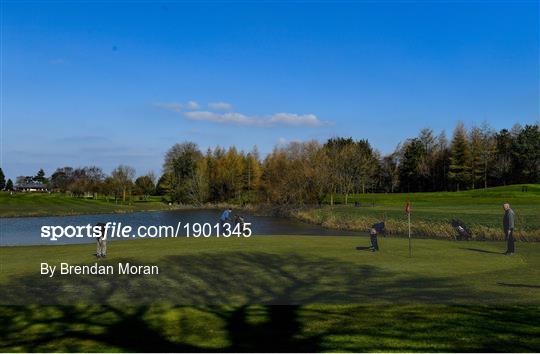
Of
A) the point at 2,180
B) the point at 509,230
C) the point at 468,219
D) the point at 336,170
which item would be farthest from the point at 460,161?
the point at 2,180

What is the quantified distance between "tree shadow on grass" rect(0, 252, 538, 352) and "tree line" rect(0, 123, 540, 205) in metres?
65.7

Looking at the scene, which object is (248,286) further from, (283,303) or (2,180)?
(2,180)

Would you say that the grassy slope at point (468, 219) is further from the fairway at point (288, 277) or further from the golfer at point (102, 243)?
the golfer at point (102, 243)

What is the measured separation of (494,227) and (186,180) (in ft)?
297

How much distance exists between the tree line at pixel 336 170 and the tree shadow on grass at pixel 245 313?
65.7m

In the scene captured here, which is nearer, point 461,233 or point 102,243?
point 102,243

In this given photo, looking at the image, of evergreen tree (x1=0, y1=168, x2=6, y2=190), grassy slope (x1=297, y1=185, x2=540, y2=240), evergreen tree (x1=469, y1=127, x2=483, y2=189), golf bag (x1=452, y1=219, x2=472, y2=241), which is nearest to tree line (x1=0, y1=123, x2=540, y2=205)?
evergreen tree (x1=469, y1=127, x2=483, y2=189)

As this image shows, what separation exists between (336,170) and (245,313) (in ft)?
268

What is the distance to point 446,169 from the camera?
11038 centimetres

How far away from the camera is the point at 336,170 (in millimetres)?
92375

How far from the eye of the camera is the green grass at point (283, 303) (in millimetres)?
9906

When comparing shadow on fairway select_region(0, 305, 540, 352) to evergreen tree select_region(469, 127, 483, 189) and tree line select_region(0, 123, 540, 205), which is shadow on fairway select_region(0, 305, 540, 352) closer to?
tree line select_region(0, 123, 540, 205)

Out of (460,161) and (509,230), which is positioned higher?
(460,161)

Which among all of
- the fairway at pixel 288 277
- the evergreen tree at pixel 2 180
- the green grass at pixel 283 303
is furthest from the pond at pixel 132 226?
the evergreen tree at pixel 2 180
